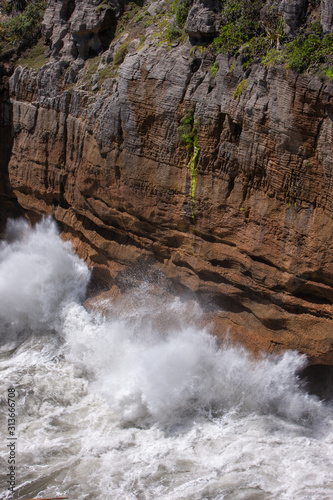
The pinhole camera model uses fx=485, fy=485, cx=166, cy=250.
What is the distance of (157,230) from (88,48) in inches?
232

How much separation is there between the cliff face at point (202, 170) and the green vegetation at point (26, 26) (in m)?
2.24

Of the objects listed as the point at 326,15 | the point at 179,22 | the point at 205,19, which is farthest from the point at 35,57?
the point at 326,15

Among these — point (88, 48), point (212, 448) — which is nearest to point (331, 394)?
point (212, 448)

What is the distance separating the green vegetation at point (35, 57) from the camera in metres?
14.2

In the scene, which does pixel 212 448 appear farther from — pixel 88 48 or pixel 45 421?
pixel 88 48

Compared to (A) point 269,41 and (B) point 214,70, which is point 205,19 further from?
(A) point 269,41

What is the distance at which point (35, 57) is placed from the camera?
1461 cm

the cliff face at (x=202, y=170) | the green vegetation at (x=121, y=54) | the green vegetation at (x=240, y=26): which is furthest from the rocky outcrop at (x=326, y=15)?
the green vegetation at (x=121, y=54)

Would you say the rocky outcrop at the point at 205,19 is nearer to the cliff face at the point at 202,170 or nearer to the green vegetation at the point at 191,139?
the cliff face at the point at 202,170

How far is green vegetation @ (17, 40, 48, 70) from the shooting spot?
14.2 meters

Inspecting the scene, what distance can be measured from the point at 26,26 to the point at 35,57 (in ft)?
4.40

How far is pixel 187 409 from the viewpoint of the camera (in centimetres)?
1010

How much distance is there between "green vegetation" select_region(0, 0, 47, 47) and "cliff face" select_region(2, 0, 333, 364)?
224 cm

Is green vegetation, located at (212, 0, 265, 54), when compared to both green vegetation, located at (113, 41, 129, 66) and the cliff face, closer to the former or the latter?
the cliff face
